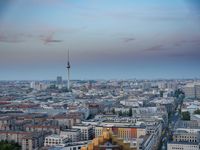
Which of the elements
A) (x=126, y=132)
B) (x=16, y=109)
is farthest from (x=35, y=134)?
(x=16, y=109)

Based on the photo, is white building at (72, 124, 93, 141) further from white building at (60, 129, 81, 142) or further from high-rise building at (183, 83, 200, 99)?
high-rise building at (183, 83, 200, 99)

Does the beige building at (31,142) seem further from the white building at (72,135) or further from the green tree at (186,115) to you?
the green tree at (186,115)

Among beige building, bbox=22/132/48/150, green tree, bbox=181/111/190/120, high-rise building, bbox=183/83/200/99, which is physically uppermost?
high-rise building, bbox=183/83/200/99

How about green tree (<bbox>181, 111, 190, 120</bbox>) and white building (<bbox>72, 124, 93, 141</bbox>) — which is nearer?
white building (<bbox>72, 124, 93, 141</bbox>)

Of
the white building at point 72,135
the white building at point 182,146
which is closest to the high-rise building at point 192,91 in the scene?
the white building at point 72,135

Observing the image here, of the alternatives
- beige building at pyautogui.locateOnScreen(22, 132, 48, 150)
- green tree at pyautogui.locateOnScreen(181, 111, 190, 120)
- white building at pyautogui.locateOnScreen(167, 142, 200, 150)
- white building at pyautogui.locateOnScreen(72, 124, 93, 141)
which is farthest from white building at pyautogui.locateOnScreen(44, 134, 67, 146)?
green tree at pyautogui.locateOnScreen(181, 111, 190, 120)

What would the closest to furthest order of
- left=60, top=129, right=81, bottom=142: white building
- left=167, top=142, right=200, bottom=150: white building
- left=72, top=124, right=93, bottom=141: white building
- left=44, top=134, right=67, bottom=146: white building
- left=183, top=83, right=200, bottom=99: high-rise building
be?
left=167, top=142, right=200, bottom=150: white building → left=44, top=134, right=67, bottom=146: white building → left=60, top=129, right=81, bottom=142: white building → left=72, top=124, right=93, bottom=141: white building → left=183, top=83, right=200, bottom=99: high-rise building

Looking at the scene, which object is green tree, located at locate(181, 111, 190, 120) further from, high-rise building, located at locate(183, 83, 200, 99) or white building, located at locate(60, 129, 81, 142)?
high-rise building, located at locate(183, 83, 200, 99)

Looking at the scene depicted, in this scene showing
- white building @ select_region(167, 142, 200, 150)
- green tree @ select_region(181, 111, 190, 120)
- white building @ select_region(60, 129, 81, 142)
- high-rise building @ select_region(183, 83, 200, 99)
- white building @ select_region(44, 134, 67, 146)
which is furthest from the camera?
high-rise building @ select_region(183, 83, 200, 99)

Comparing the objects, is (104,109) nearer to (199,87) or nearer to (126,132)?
(126,132)

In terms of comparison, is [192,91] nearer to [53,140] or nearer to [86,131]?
[86,131]

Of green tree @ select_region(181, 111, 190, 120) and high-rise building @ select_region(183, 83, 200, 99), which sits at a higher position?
high-rise building @ select_region(183, 83, 200, 99)

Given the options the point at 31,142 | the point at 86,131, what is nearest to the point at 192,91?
the point at 86,131
